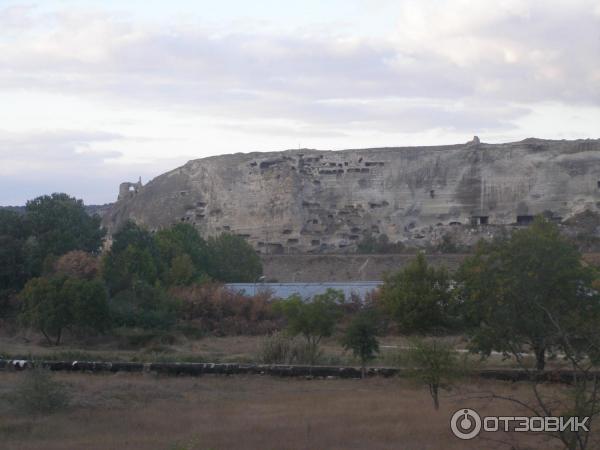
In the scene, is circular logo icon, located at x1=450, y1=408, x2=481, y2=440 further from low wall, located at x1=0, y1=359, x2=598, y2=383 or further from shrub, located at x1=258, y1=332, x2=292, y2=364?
shrub, located at x1=258, y1=332, x2=292, y2=364

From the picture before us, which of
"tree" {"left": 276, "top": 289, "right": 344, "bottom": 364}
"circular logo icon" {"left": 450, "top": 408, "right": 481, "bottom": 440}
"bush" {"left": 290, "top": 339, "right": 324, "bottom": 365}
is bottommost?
"bush" {"left": 290, "top": 339, "right": 324, "bottom": 365}

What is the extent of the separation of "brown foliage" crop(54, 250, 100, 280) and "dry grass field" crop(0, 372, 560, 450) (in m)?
16.9

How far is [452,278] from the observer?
23844 millimetres

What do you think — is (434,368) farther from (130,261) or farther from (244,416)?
(130,261)

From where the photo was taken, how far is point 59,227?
37.7 meters

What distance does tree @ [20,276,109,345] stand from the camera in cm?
2600

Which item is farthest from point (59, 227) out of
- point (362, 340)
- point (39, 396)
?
point (39, 396)

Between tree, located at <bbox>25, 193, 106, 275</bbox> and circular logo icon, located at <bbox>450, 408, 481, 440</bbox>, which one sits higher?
tree, located at <bbox>25, 193, 106, 275</bbox>

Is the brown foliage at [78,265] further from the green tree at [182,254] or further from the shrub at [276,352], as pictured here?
the shrub at [276,352]

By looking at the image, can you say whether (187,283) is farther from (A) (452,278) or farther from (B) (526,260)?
(B) (526,260)

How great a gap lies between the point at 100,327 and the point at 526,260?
13376 mm

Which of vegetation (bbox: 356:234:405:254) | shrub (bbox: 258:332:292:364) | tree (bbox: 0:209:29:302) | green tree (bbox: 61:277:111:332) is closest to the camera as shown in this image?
shrub (bbox: 258:332:292:364)

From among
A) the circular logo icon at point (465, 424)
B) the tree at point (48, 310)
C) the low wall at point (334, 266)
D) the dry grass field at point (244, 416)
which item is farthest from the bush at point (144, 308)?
the circular logo icon at point (465, 424)

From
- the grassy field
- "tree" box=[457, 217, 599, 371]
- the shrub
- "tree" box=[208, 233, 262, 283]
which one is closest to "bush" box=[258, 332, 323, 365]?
the shrub
